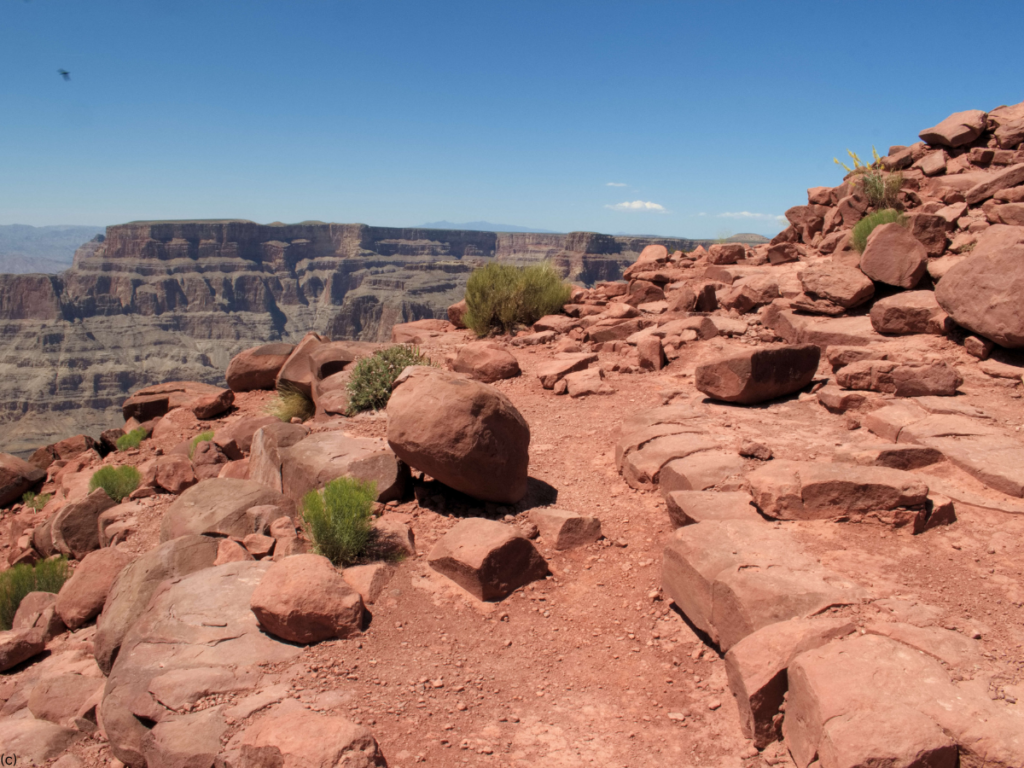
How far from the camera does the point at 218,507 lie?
21.0 feet

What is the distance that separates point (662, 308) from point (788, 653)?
9.79 metres

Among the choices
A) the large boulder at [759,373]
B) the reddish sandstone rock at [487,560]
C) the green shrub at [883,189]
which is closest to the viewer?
the reddish sandstone rock at [487,560]

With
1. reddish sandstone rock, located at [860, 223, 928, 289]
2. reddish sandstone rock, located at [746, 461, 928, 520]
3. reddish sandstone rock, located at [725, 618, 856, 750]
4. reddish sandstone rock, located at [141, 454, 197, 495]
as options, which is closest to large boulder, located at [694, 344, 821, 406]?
reddish sandstone rock, located at [746, 461, 928, 520]

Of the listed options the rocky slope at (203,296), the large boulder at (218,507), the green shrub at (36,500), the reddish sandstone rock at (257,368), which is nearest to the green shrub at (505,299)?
the reddish sandstone rock at (257,368)

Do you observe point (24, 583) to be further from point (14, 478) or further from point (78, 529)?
point (14, 478)

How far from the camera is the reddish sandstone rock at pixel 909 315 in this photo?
810cm

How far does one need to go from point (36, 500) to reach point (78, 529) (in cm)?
358

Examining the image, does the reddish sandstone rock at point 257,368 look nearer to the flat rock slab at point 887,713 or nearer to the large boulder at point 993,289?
the large boulder at point 993,289

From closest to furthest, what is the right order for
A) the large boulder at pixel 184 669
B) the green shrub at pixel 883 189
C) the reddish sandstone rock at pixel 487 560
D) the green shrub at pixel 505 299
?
the large boulder at pixel 184 669 → the reddish sandstone rock at pixel 487 560 → the green shrub at pixel 883 189 → the green shrub at pixel 505 299

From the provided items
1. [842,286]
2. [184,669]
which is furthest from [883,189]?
[184,669]

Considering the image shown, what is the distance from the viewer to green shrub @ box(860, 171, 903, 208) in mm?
11953

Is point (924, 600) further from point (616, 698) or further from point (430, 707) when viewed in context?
point (430, 707)

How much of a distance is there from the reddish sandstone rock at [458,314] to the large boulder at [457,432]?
8459 mm

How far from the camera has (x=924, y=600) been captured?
385 centimetres
